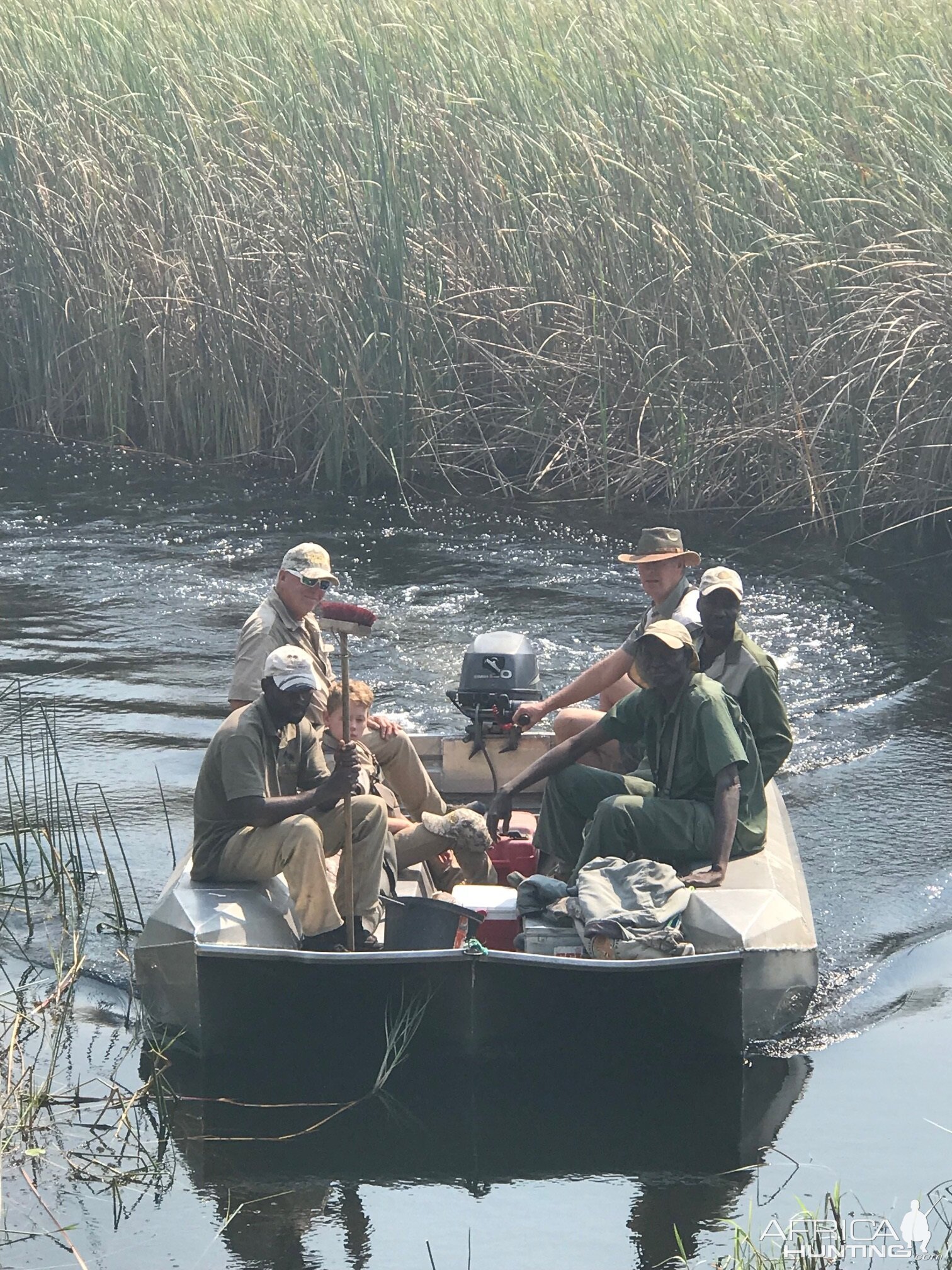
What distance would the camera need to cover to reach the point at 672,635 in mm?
6457

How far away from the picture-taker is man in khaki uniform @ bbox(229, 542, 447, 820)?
7.24 meters

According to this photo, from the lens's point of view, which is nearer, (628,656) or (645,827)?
(645,827)

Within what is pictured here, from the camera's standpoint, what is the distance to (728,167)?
11.6 m

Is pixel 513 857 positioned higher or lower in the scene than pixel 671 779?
lower

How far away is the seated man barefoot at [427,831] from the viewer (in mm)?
6867

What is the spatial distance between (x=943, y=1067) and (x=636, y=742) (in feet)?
4.94

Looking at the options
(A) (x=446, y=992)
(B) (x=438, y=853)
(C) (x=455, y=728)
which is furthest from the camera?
(C) (x=455, y=728)

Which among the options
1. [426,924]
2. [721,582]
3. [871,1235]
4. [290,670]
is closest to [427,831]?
[426,924]

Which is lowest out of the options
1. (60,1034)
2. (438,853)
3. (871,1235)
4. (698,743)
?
(871,1235)

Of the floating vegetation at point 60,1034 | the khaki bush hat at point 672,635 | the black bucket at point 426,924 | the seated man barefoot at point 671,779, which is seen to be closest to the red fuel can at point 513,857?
the seated man barefoot at point 671,779

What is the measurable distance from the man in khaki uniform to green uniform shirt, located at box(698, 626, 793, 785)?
117cm

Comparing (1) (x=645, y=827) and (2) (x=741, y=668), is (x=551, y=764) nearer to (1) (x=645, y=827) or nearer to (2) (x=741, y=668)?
(1) (x=645, y=827)

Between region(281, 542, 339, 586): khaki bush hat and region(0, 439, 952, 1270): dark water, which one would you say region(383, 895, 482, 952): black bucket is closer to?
region(0, 439, 952, 1270): dark water

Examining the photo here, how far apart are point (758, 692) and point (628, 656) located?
804 millimetres
